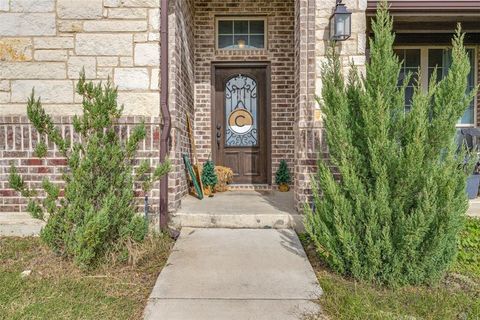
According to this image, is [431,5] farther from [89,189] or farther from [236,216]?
[89,189]

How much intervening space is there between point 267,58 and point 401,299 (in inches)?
181

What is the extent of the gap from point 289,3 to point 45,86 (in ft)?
13.9

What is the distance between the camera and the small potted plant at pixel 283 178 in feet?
19.6

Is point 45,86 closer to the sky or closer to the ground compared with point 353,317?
closer to the sky

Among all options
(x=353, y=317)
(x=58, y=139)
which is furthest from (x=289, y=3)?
(x=353, y=317)

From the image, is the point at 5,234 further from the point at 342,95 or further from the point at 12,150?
the point at 342,95

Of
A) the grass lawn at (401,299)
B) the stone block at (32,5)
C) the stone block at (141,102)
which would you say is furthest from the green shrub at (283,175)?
the stone block at (32,5)

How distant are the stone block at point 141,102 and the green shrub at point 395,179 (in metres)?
1.95

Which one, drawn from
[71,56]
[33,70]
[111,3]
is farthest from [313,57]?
[33,70]

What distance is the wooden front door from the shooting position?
631 centimetres

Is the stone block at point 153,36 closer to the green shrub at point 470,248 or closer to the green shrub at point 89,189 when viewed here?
the green shrub at point 89,189

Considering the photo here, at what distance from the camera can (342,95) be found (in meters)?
2.96

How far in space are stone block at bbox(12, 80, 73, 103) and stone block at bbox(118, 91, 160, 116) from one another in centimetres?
58

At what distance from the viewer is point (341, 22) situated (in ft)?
12.5
